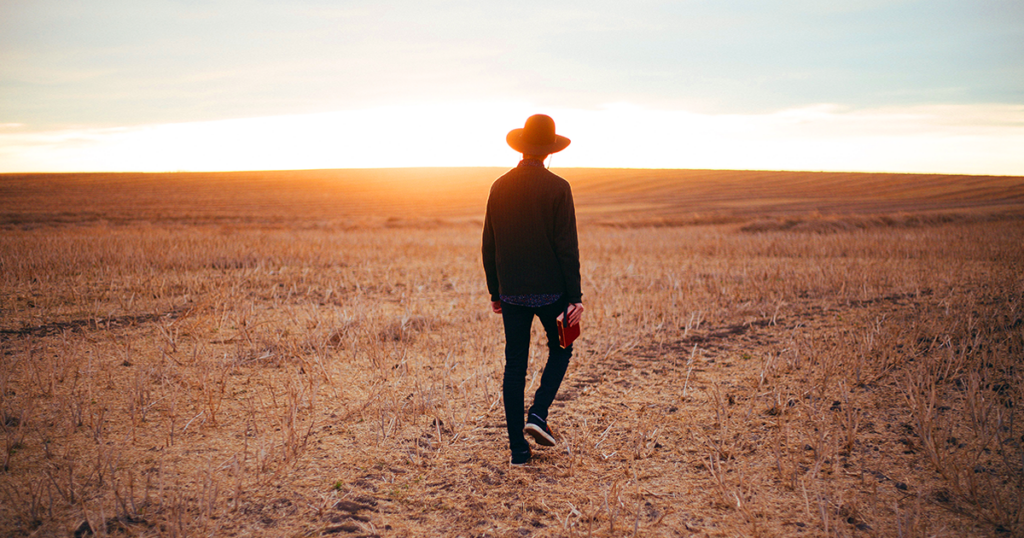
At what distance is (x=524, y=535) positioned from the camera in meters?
2.54

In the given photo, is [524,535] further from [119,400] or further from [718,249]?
[718,249]

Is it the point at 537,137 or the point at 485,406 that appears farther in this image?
the point at 485,406

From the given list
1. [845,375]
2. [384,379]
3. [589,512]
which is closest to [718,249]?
[845,375]

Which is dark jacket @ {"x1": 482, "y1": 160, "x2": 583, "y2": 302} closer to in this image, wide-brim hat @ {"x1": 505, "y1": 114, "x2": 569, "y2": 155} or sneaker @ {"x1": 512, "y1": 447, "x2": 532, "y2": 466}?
wide-brim hat @ {"x1": 505, "y1": 114, "x2": 569, "y2": 155}

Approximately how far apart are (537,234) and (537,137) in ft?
1.98

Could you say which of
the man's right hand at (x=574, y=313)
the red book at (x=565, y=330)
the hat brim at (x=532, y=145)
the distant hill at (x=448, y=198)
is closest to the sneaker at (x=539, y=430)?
the red book at (x=565, y=330)

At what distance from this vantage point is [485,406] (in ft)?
14.0

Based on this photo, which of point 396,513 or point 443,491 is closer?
point 396,513

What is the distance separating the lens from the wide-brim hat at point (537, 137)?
3.08 m

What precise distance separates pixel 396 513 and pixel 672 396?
2.62 m

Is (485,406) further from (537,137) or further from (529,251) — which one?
(537,137)

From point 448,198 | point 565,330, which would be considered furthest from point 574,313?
point 448,198

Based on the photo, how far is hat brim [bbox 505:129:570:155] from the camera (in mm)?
3074

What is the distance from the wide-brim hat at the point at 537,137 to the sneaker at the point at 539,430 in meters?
1.71
